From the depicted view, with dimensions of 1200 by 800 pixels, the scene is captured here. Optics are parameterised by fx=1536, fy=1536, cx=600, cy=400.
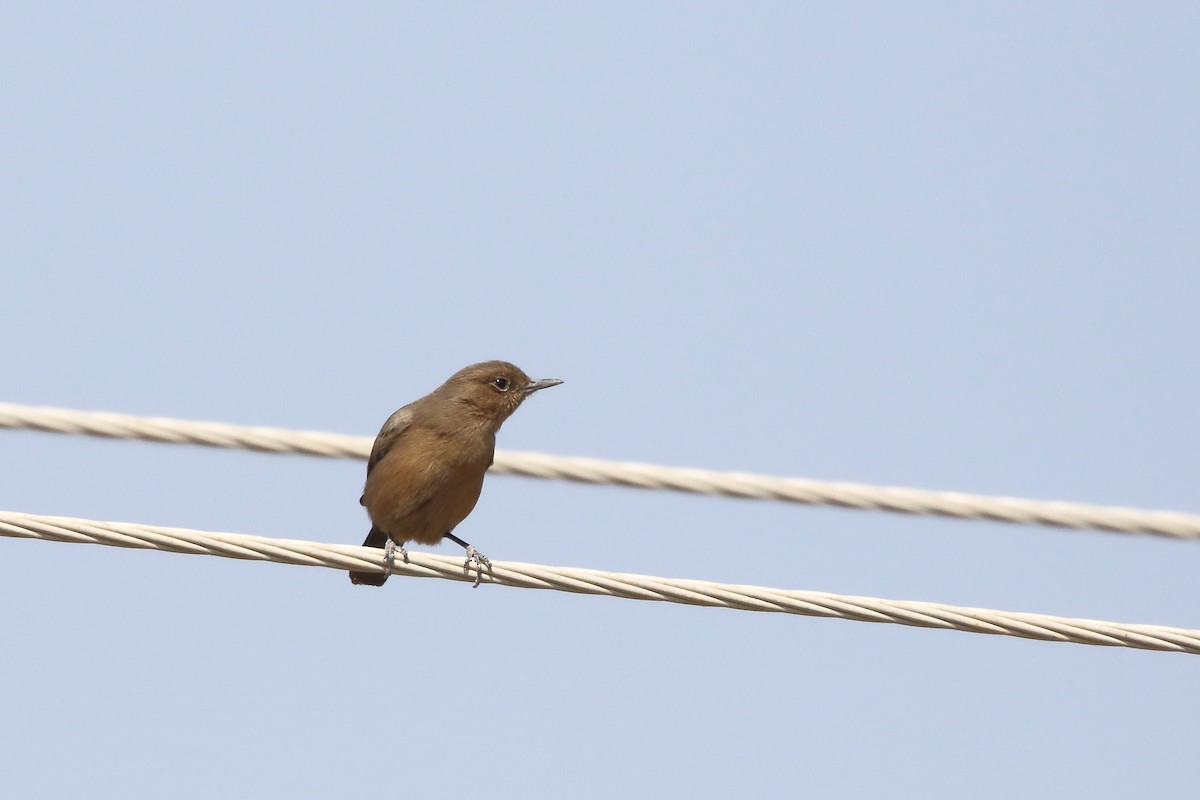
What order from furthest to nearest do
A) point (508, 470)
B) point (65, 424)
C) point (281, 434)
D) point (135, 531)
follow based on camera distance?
point (508, 470), point (281, 434), point (65, 424), point (135, 531)

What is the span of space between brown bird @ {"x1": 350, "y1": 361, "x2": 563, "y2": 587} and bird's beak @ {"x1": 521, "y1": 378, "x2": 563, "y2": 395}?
180 millimetres

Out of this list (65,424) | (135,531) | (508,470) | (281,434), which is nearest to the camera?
(135,531)

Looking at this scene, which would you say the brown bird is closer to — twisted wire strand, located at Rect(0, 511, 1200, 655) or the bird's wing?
the bird's wing

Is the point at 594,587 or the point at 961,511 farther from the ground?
the point at 961,511

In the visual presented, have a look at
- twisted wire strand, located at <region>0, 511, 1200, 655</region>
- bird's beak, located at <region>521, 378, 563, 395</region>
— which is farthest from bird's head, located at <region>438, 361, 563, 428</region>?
twisted wire strand, located at <region>0, 511, 1200, 655</region>

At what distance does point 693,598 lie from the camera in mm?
5801

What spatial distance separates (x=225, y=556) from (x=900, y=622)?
2535 millimetres

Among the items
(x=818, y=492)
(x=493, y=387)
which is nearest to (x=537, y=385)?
(x=493, y=387)

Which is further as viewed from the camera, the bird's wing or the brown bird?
the bird's wing

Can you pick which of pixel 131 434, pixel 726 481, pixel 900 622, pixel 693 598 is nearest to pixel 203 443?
pixel 131 434

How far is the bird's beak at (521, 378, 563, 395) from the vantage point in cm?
1027

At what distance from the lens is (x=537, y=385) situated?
33.9 ft

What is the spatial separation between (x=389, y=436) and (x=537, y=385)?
112cm

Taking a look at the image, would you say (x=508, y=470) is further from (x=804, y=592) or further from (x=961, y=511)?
(x=804, y=592)
